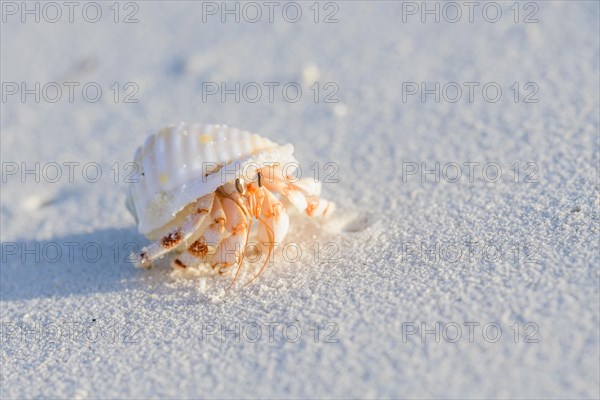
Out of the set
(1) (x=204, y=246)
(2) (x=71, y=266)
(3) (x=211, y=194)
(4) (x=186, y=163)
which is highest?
(4) (x=186, y=163)

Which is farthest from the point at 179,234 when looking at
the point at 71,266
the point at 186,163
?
the point at 71,266

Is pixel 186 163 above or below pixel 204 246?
above

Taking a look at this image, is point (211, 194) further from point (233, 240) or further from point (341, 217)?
point (341, 217)

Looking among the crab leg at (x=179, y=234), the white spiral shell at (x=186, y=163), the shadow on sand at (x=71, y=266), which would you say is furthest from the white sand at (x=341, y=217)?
the white spiral shell at (x=186, y=163)

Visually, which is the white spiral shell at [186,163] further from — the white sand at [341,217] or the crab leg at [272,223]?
the white sand at [341,217]

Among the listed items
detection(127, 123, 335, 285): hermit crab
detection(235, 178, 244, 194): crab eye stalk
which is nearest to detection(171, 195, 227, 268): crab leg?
detection(127, 123, 335, 285): hermit crab

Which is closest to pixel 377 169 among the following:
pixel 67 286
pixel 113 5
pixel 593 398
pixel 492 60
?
pixel 492 60
